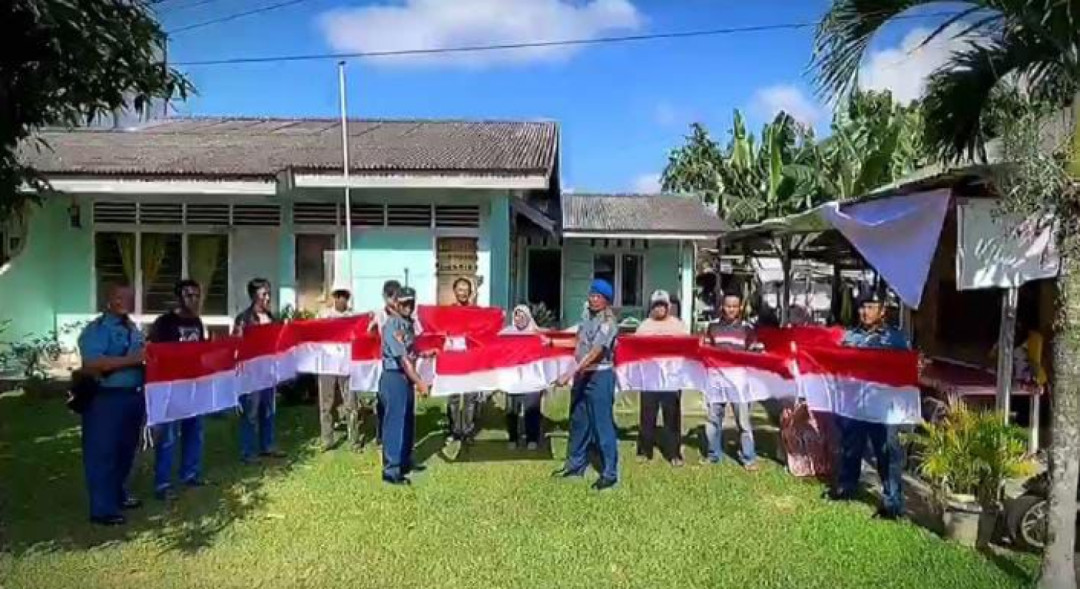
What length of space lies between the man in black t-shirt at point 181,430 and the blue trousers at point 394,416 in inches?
60.3

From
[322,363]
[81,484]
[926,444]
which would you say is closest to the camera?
[926,444]

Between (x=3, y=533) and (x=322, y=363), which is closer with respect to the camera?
(x=3, y=533)

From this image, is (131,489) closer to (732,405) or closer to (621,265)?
(732,405)

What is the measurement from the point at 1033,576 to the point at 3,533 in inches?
265

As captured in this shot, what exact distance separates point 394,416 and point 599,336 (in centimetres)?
189

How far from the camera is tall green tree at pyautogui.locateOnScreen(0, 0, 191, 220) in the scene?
A: 4641mm

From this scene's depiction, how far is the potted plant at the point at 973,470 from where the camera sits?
6.35 meters

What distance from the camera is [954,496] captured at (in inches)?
255

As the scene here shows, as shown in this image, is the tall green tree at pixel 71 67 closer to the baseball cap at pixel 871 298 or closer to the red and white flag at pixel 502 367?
the red and white flag at pixel 502 367

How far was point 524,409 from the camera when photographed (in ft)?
32.1

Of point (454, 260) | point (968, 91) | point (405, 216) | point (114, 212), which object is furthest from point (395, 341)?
point (114, 212)

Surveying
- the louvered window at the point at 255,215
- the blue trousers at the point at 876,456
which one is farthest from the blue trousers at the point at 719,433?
the louvered window at the point at 255,215

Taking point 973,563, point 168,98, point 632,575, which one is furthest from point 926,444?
point 168,98

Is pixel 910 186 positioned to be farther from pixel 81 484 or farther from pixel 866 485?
pixel 81 484
